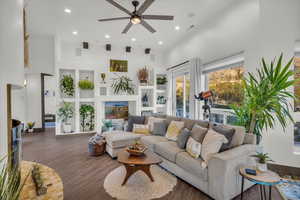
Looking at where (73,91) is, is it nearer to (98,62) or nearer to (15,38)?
(98,62)

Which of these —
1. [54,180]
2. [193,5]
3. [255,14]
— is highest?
[193,5]

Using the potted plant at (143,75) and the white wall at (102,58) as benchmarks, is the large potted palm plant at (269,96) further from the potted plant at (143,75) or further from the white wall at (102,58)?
the white wall at (102,58)

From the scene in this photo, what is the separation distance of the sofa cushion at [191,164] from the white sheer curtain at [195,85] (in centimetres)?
242

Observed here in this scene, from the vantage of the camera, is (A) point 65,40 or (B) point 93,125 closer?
(A) point 65,40

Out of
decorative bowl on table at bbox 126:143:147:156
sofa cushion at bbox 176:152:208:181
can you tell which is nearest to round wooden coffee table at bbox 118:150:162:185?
decorative bowl on table at bbox 126:143:147:156

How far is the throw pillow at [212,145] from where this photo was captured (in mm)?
2381

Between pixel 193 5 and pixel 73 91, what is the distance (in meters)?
5.17

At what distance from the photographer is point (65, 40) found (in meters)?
5.95

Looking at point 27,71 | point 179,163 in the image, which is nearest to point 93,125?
point 27,71

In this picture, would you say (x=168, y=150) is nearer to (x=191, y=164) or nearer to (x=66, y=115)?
(x=191, y=164)

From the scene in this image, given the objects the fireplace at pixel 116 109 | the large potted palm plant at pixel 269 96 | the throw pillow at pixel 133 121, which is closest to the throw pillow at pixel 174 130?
the throw pillow at pixel 133 121

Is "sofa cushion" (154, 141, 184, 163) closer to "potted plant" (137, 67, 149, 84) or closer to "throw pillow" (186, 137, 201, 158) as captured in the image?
"throw pillow" (186, 137, 201, 158)

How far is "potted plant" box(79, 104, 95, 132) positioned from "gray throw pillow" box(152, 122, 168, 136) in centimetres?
335

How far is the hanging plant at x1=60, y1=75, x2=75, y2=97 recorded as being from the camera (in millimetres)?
6004
